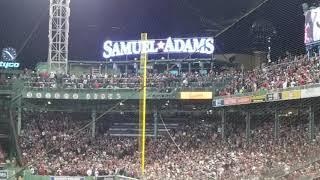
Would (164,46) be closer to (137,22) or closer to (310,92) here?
(137,22)

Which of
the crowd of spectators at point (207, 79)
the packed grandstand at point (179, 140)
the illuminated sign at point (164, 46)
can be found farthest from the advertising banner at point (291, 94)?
the illuminated sign at point (164, 46)

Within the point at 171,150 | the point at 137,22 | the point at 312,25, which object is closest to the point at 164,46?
the point at 137,22

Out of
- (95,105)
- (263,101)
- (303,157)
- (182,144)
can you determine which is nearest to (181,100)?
(182,144)

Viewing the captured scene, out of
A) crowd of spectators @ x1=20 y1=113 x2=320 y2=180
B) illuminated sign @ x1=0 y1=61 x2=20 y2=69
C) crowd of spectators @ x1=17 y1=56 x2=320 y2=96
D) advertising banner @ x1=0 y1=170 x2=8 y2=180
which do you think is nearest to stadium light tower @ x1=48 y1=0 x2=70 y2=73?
crowd of spectators @ x1=17 y1=56 x2=320 y2=96

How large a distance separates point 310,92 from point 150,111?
13755mm

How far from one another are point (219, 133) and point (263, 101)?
6.16 m

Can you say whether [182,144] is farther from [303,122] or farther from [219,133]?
[303,122]

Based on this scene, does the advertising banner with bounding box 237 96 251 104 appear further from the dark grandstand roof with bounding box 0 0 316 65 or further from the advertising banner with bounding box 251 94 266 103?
the dark grandstand roof with bounding box 0 0 316 65

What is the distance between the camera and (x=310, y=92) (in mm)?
23484

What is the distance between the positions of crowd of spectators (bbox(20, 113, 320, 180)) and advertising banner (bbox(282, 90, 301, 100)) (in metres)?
1.82

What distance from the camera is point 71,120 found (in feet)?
121

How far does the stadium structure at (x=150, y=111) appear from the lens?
91.9 ft

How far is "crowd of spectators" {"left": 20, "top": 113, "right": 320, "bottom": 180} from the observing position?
25.4 m

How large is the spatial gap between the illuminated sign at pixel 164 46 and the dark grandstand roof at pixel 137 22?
98cm
